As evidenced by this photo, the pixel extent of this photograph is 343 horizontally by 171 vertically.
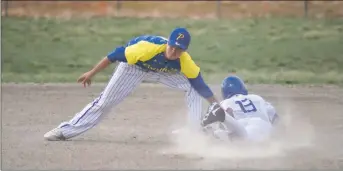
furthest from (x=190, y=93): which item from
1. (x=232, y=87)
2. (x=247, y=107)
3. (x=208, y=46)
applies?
(x=208, y=46)

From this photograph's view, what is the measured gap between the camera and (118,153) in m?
9.17

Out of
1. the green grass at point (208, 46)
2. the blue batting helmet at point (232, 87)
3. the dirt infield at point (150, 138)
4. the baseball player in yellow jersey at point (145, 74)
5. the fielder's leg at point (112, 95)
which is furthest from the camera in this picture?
the green grass at point (208, 46)

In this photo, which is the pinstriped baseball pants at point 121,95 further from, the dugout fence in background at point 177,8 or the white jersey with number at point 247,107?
the dugout fence in background at point 177,8

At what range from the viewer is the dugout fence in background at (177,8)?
91.4ft

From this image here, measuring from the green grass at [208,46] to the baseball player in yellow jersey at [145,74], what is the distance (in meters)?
7.41

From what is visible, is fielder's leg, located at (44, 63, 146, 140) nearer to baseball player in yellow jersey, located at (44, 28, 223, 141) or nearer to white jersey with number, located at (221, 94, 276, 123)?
baseball player in yellow jersey, located at (44, 28, 223, 141)

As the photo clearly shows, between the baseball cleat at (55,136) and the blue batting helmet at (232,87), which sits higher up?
the blue batting helmet at (232,87)

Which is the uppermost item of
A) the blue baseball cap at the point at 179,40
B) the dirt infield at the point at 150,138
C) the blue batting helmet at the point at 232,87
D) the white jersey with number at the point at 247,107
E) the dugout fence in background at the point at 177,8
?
the dugout fence in background at the point at 177,8

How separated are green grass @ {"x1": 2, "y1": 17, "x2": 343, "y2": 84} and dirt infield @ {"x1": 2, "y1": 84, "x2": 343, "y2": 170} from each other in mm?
3253

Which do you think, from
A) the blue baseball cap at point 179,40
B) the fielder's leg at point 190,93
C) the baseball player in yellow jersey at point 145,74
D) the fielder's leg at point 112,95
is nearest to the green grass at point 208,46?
the fielder's leg at point 190,93

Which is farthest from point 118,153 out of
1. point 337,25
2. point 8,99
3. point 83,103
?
point 337,25

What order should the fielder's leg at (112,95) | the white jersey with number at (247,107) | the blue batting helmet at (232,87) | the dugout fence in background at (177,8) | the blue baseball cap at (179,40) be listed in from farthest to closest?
the dugout fence in background at (177,8)
the blue batting helmet at (232,87)
the fielder's leg at (112,95)
the white jersey with number at (247,107)
the blue baseball cap at (179,40)

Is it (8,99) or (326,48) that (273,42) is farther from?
(8,99)

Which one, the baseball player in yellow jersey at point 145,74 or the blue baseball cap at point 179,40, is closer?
the blue baseball cap at point 179,40
